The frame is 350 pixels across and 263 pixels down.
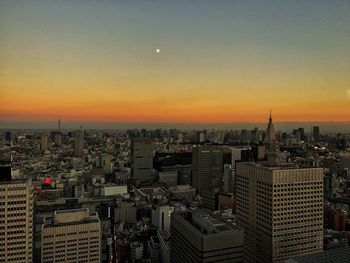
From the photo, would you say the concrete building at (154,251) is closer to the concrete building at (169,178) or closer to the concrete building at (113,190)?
the concrete building at (113,190)

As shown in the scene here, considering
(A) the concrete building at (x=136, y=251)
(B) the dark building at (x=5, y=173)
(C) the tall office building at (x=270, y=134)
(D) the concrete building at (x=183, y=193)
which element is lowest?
(A) the concrete building at (x=136, y=251)

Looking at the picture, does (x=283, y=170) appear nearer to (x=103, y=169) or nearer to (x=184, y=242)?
(x=184, y=242)

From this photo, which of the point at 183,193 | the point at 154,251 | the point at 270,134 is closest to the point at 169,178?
the point at 183,193

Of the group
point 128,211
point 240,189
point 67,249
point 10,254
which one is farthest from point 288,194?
point 128,211

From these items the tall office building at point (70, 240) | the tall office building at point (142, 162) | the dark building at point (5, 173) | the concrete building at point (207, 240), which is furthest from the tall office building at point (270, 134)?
the tall office building at point (142, 162)

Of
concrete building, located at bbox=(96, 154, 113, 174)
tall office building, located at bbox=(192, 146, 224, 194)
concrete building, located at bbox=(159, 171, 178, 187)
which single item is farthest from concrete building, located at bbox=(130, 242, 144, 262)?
concrete building, located at bbox=(96, 154, 113, 174)
